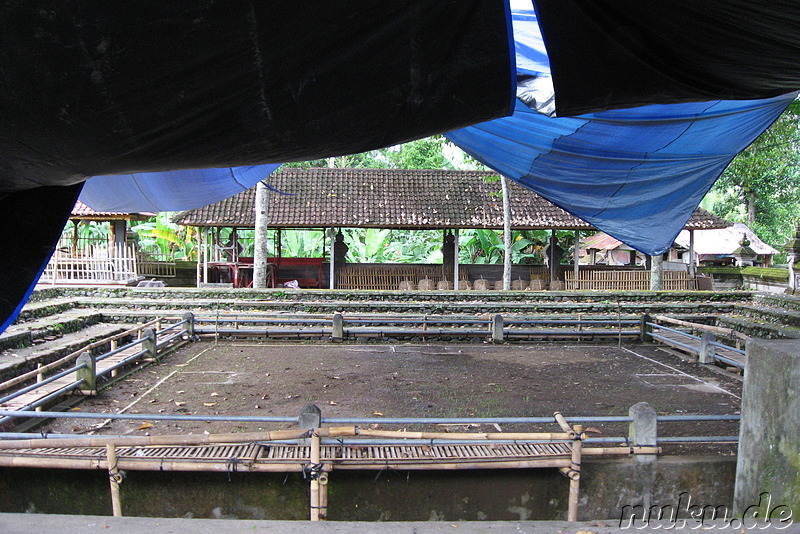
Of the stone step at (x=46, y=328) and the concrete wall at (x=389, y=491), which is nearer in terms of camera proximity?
the concrete wall at (x=389, y=491)

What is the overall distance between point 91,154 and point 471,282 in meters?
17.6

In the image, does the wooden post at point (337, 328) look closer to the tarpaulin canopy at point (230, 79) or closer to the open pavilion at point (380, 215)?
the open pavilion at point (380, 215)

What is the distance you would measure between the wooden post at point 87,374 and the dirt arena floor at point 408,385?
18 centimetres

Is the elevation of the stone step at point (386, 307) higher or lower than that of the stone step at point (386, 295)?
lower

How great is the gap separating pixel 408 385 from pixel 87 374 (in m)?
4.44

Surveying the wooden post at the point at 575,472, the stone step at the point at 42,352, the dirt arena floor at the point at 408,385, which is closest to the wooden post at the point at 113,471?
the dirt arena floor at the point at 408,385

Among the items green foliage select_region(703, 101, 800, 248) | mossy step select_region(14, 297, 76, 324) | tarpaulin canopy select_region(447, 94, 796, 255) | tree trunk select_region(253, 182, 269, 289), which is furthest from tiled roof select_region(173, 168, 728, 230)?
tarpaulin canopy select_region(447, 94, 796, 255)

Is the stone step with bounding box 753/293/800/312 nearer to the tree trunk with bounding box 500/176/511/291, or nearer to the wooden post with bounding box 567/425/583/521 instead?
the tree trunk with bounding box 500/176/511/291

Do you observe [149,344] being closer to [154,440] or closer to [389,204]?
[154,440]

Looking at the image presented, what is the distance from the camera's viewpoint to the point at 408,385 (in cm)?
809

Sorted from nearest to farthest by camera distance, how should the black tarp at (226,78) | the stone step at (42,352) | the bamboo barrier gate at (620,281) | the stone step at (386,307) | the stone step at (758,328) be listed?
the black tarp at (226,78) → the stone step at (42,352) → the stone step at (758,328) → the stone step at (386,307) → the bamboo barrier gate at (620,281)

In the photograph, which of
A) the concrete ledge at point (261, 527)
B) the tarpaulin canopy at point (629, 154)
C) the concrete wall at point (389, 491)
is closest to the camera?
the concrete ledge at point (261, 527)

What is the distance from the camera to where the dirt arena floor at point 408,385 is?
6688mm

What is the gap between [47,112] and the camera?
1915mm
